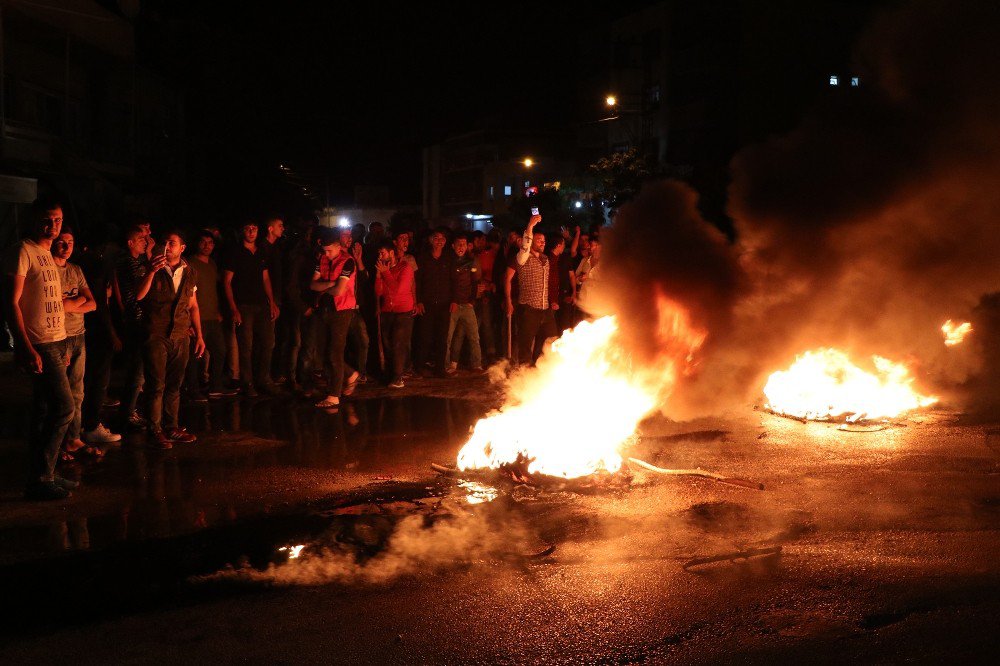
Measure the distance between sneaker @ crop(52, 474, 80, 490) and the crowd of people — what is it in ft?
0.05

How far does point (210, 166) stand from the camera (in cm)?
3209

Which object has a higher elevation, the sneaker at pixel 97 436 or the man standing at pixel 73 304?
the man standing at pixel 73 304

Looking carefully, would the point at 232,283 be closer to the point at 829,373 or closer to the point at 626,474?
the point at 626,474

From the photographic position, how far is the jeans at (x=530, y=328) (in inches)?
530

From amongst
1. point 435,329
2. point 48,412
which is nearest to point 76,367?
point 48,412

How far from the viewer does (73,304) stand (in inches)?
292

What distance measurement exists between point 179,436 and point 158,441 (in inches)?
11.3

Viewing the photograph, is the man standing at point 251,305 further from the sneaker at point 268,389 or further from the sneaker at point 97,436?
the sneaker at point 97,436

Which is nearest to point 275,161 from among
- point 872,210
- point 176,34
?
point 176,34

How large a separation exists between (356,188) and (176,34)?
229 ft

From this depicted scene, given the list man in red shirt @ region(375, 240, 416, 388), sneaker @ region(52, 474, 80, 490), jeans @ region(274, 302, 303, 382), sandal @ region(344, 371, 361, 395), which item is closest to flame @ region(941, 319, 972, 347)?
man in red shirt @ region(375, 240, 416, 388)

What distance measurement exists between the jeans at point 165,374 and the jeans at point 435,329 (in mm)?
4610

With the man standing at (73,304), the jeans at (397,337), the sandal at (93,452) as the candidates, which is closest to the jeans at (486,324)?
A: the jeans at (397,337)

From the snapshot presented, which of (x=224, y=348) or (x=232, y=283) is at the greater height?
(x=232, y=283)
